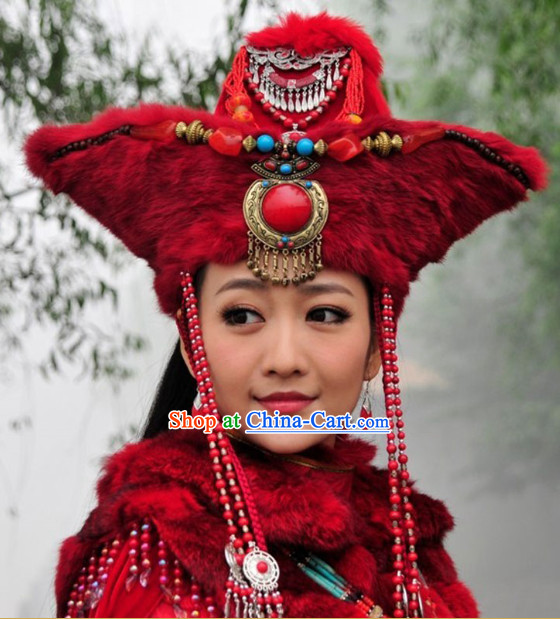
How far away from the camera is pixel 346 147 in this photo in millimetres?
1804

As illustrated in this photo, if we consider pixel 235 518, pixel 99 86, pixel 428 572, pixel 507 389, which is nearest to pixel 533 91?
pixel 99 86

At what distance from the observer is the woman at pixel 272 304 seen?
1688 mm

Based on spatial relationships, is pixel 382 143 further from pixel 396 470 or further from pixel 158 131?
pixel 396 470

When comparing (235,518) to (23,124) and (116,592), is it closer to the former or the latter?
(116,592)

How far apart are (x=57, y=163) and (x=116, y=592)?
2.88ft

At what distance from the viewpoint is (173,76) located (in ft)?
11.8

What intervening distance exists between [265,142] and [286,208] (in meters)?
0.15

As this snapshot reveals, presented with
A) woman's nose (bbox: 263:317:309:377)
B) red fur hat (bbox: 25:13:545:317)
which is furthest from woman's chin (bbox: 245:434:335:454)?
red fur hat (bbox: 25:13:545:317)

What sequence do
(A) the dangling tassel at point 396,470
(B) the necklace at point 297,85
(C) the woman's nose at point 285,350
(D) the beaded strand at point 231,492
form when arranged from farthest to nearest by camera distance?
1. (B) the necklace at point 297,85
2. (A) the dangling tassel at point 396,470
3. (C) the woman's nose at point 285,350
4. (D) the beaded strand at point 231,492

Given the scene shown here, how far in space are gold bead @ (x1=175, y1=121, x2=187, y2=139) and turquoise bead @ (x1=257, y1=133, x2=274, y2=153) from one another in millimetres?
156

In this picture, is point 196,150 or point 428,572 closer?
point 196,150

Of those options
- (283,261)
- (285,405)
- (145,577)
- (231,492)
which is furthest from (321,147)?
(145,577)

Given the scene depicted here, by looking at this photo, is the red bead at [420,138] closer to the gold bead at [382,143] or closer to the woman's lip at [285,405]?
the gold bead at [382,143]

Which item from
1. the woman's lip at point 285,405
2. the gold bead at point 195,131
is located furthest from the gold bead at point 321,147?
the woman's lip at point 285,405
